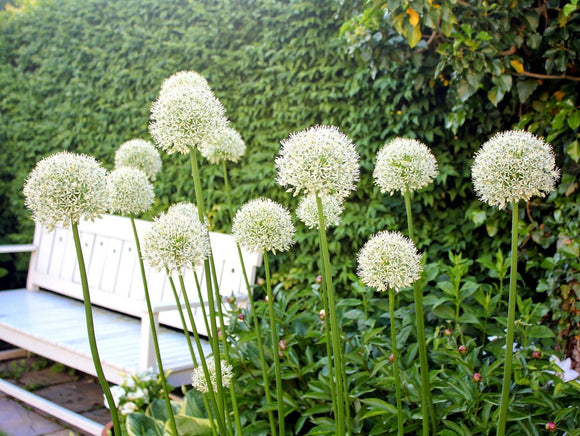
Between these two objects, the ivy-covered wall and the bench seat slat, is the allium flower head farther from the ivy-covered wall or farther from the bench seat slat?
the ivy-covered wall

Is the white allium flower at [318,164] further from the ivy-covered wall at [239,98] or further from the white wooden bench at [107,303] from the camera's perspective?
the ivy-covered wall at [239,98]

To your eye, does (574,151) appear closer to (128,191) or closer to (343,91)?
(343,91)

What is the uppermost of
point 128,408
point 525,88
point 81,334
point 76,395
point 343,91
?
point 343,91

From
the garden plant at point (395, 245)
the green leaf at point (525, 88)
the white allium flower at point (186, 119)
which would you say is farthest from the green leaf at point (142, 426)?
the green leaf at point (525, 88)

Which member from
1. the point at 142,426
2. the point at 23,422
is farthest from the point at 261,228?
the point at 23,422

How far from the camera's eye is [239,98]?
3.80m

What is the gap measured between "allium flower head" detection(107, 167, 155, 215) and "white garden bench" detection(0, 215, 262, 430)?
0.97 meters

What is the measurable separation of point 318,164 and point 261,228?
0.36 m

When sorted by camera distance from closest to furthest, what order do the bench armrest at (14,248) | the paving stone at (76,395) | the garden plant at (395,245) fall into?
the garden plant at (395,245) < the paving stone at (76,395) < the bench armrest at (14,248)

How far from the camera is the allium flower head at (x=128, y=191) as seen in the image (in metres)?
1.64

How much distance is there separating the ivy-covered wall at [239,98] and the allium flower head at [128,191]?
163cm

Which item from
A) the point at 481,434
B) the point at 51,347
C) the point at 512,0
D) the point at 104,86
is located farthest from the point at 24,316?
the point at 512,0

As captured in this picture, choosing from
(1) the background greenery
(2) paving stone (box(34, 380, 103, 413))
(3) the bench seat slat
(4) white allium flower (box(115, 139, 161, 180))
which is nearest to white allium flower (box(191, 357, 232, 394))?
(4) white allium flower (box(115, 139, 161, 180))

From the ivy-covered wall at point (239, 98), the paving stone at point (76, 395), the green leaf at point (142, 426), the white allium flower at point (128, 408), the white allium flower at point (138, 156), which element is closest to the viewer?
the white allium flower at point (138, 156)
